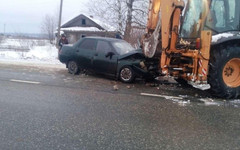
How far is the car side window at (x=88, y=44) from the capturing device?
10281mm

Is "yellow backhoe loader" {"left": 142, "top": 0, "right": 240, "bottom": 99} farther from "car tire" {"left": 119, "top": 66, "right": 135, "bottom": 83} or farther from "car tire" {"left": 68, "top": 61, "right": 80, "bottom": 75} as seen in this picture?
"car tire" {"left": 68, "top": 61, "right": 80, "bottom": 75}

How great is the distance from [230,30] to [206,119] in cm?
325

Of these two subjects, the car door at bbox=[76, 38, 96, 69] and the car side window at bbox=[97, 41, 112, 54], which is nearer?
the car side window at bbox=[97, 41, 112, 54]

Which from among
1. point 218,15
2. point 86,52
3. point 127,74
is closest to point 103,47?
point 86,52

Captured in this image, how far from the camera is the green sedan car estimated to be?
8.90 m

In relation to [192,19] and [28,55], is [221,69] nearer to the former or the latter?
[192,19]

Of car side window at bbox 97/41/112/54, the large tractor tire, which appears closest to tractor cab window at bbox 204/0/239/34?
the large tractor tire

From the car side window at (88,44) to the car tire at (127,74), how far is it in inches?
68.1

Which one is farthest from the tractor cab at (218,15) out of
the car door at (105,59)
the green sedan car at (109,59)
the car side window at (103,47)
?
the car side window at (103,47)

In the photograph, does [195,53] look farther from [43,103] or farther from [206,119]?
[43,103]

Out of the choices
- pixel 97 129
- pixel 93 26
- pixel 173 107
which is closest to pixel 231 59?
pixel 173 107

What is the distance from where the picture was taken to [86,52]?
1033 cm

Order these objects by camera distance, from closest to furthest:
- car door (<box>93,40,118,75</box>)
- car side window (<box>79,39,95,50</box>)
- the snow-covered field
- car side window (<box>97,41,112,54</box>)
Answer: car door (<box>93,40,118,75</box>), car side window (<box>97,41,112,54</box>), car side window (<box>79,39,95,50</box>), the snow-covered field

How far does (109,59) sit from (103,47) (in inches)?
25.9
